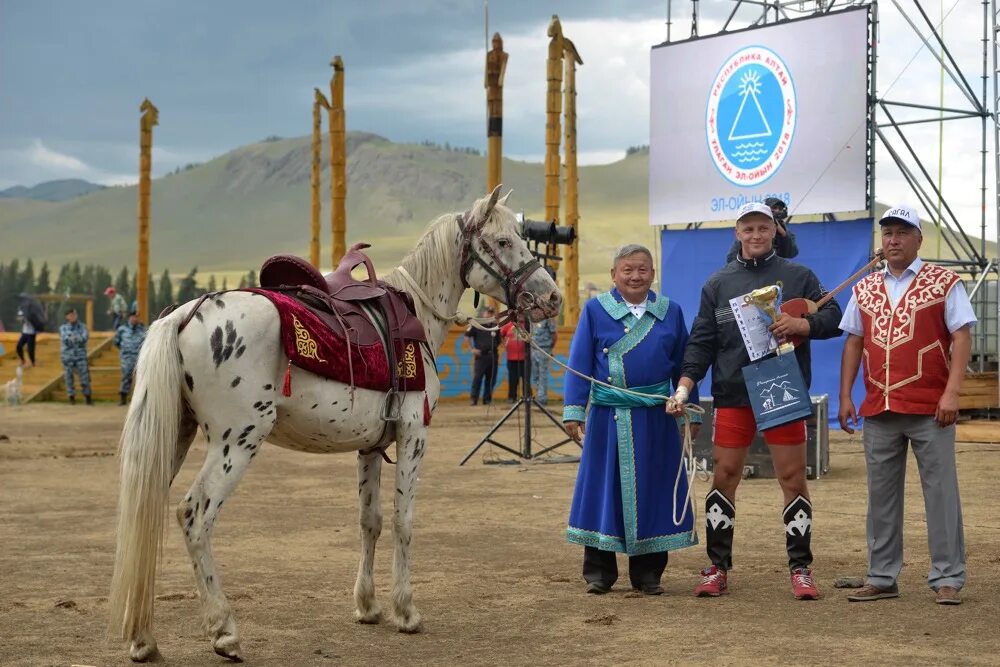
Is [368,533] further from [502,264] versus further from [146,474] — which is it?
[502,264]

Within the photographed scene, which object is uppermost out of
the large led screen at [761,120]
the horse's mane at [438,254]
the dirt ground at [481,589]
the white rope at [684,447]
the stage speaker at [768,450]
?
the large led screen at [761,120]

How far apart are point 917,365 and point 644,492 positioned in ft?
4.92

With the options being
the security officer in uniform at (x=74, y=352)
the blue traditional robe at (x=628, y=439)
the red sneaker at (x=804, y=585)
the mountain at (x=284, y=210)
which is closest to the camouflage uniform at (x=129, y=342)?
the security officer in uniform at (x=74, y=352)

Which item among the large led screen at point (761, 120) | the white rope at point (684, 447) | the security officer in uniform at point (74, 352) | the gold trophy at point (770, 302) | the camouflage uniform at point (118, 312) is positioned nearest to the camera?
the gold trophy at point (770, 302)

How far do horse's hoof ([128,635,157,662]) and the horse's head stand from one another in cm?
227

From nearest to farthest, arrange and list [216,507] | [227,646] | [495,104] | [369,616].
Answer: [227,646] → [216,507] → [369,616] → [495,104]

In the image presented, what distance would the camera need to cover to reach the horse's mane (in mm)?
6191

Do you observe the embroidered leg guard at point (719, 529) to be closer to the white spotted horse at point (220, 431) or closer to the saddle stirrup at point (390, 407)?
the white spotted horse at point (220, 431)

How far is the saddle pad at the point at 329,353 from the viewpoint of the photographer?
210 inches

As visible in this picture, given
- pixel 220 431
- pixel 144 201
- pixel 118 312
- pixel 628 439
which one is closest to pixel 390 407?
pixel 220 431

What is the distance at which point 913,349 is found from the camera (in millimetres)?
6215

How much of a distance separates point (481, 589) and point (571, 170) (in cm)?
2159

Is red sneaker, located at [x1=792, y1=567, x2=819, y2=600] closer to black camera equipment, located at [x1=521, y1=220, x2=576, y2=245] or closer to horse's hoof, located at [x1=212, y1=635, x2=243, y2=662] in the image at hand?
black camera equipment, located at [x1=521, y1=220, x2=576, y2=245]

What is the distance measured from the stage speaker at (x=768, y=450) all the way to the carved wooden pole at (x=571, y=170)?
1405 cm
